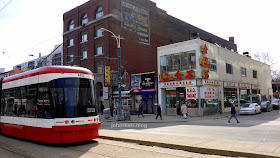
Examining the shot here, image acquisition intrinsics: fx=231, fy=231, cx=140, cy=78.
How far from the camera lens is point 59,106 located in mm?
8812

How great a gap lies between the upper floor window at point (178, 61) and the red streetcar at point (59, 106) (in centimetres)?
2034

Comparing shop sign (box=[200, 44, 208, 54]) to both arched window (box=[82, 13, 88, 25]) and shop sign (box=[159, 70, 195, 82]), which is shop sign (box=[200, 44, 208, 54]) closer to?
shop sign (box=[159, 70, 195, 82])

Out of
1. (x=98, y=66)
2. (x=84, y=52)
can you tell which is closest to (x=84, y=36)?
(x=84, y=52)

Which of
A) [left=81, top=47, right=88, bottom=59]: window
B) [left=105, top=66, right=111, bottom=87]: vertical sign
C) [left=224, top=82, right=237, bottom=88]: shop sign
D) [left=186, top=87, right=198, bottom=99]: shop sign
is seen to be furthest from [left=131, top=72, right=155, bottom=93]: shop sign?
[left=81, top=47, right=88, bottom=59]: window

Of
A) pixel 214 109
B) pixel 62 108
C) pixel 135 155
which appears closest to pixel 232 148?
pixel 135 155

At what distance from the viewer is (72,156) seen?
7.66 metres

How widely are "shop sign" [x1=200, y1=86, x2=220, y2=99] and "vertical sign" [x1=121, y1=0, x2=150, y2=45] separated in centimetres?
1676

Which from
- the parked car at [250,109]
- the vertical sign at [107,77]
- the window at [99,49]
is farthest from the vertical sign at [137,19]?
the parked car at [250,109]

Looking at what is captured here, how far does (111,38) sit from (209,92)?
1708cm

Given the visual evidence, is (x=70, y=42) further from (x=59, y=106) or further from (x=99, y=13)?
(x=59, y=106)

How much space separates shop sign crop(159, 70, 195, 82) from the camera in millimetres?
27688

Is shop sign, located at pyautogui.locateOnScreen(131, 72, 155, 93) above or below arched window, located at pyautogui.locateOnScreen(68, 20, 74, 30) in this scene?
below

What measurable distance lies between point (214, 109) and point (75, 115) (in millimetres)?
23455

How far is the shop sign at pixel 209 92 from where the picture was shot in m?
27.4
